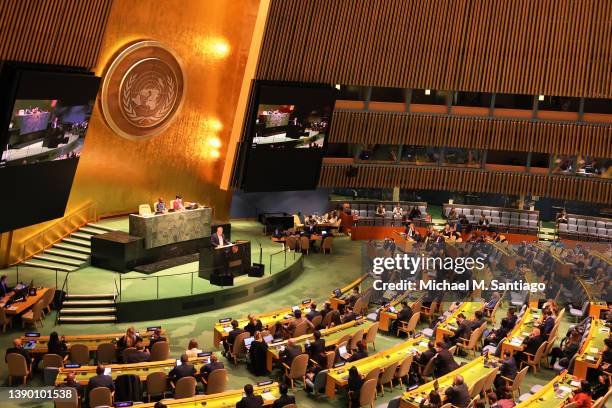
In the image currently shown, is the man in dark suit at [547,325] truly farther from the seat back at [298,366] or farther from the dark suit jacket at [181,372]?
the dark suit jacket at [181,372]

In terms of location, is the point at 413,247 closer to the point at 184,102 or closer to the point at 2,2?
the point at 184,102

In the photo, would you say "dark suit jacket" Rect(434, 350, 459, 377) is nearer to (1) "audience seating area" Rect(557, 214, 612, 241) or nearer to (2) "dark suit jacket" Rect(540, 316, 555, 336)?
(2) "dark suit jacket" Rect(540, 316, 555, 336)

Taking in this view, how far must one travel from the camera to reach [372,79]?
26234 millimetres

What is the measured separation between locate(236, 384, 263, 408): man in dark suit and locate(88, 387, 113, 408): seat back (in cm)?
226

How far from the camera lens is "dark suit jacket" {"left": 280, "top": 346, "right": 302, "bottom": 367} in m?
14.7

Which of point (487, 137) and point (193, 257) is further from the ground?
point (487, 137)

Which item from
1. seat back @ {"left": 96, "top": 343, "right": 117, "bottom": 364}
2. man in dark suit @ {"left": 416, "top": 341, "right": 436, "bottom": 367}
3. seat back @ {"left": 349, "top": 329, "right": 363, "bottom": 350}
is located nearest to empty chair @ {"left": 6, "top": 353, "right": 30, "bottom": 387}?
seat back @ {"left": 96, "top": 343, "right": 117, "bottom": 364}

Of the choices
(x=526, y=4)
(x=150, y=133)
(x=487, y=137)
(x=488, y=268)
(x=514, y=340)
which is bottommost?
(x=514, y=340)

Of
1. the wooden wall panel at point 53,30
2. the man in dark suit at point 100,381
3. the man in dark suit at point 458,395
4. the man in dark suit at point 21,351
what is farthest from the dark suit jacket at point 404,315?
the wooden wall panel at point 53,30

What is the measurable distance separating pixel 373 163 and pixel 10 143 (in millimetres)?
14934

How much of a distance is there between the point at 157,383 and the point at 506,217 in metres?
18.9

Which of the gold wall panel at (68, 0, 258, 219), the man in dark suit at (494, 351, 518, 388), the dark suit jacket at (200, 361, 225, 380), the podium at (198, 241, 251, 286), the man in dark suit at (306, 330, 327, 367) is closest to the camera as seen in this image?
the dark suit jacket at (200, 361, 225, 380)

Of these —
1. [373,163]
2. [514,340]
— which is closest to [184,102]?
[373,163]

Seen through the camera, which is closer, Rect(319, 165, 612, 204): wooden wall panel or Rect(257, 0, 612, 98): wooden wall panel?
Rect(257, 0, 612, 98): wooden wall panel
